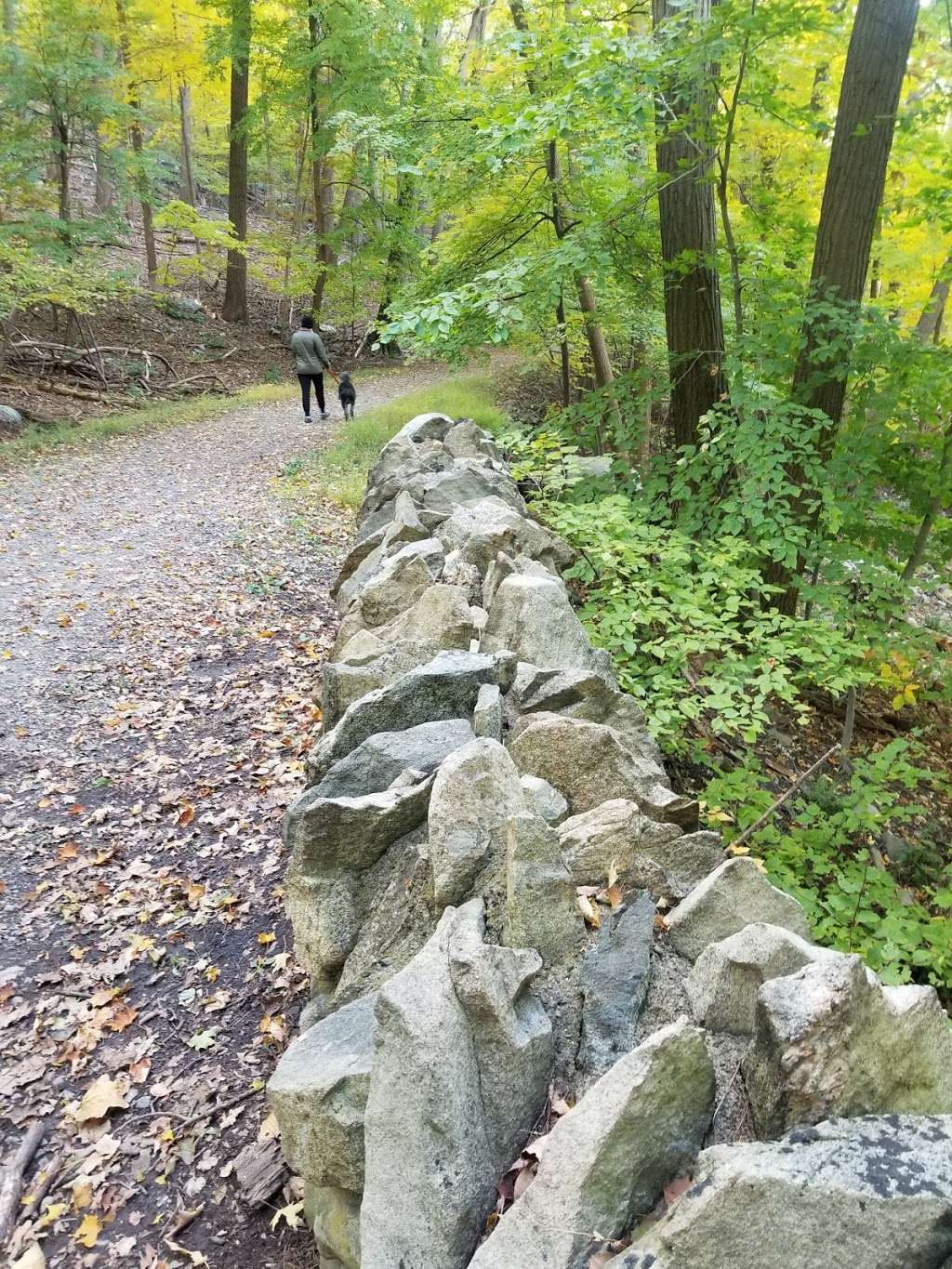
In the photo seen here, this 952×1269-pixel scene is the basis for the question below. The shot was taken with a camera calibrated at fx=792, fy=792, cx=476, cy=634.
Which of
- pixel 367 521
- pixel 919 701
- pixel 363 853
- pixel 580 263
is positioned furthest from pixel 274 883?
pixel 919 701

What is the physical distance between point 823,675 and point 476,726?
9.50 ft

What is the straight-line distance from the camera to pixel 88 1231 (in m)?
3.04

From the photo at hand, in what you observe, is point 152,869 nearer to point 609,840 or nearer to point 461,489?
point 609,840

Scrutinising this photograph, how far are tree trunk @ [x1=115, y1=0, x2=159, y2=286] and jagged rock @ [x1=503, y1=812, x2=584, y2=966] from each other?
61.1 feet

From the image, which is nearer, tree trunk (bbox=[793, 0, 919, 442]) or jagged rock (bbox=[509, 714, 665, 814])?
jagged rock (bbox=[509, 714, 665, 814])

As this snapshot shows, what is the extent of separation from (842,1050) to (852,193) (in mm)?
7122

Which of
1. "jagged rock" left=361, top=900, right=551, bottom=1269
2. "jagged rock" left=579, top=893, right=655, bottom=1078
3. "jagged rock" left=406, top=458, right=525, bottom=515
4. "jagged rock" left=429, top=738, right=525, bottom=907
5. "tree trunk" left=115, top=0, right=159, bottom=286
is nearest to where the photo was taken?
"jagged rock" left=361, top=900, right=551, bottom=1269

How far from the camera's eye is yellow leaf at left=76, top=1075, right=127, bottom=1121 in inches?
136

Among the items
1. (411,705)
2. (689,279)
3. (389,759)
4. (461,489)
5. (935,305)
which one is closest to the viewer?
(389,759)

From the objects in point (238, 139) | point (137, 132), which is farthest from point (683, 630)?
point (137, 132)

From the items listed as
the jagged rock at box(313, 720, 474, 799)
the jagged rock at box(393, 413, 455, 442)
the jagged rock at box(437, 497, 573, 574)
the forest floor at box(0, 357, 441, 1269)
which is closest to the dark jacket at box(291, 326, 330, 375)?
the forest floor at box(0, 357, 441, 1269)

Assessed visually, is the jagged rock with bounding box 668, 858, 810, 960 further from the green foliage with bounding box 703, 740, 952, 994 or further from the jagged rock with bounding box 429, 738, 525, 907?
the green foliage with bounding box 703, 740, 952, 994

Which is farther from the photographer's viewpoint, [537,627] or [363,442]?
[363,442]

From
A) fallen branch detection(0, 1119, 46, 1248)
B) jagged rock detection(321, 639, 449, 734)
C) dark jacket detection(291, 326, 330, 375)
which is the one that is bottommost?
fallen branch detection(0, 1119, 46, 1248)
